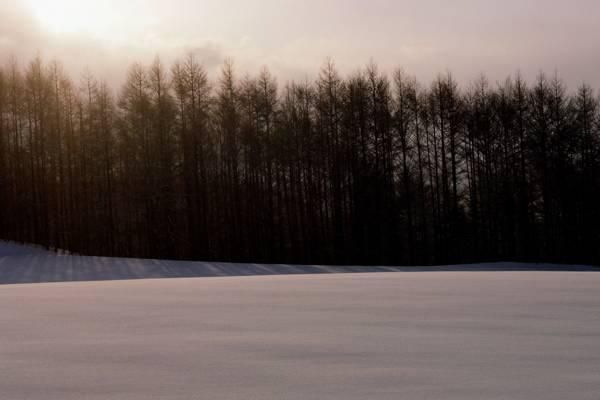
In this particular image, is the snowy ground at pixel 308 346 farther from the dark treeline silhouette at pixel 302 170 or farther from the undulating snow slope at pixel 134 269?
the dark treeline silhouette at pixel 302 170

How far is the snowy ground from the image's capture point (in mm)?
1990

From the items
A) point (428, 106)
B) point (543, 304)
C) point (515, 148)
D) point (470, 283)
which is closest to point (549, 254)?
point (515, 148)

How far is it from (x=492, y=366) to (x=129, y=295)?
12.8 ft

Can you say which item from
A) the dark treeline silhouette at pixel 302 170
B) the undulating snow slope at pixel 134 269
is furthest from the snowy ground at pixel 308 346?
the dark treeline silhouette at pixel 302 170

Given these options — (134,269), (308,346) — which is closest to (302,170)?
(134,269)

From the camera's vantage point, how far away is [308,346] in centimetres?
273

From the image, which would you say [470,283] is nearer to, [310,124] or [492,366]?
[492,366]

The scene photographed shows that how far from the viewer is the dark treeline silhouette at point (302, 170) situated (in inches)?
992

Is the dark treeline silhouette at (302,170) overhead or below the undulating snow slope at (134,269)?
overhead

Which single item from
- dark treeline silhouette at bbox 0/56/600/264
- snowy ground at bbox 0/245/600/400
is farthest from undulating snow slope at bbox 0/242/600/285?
snowy ground at bbox 0/245/600/400

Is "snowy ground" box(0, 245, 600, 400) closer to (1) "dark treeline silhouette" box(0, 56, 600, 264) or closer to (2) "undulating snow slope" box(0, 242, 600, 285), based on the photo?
(2) "undulating snow slope" box(0, 242, 600, 285)

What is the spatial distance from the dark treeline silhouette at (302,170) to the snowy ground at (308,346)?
67.7 feet

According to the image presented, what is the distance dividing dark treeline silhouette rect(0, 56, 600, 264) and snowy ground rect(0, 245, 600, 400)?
67.7ft

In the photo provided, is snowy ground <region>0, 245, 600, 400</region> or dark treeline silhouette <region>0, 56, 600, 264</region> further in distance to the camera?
dark treeline silhouette <region>0, 56, 600, 264</region>
